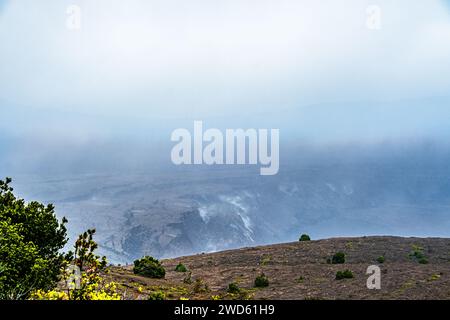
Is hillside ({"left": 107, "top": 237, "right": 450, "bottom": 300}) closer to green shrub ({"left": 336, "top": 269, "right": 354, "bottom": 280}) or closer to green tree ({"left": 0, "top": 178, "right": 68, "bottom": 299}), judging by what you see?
green shrub ({"left": 336, "top": 269, "right": 354, "bottom": 280})

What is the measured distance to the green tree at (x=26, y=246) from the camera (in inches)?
796

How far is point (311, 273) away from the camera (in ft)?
147

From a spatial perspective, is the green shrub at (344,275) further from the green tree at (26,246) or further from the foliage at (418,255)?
the green tree at (26,246)

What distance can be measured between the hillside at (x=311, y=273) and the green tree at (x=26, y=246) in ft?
17.7

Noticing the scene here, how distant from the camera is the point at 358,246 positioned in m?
63.1

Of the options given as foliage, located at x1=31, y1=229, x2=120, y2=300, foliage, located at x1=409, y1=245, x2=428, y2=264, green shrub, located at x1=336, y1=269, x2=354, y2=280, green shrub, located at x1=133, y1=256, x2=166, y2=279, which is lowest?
foliage, located at x1=31, y1=229, x2=120, y2=300

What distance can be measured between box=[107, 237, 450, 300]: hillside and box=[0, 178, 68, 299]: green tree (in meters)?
5.40

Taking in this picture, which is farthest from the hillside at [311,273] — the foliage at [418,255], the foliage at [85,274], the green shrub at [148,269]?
the foliage at [85,274]

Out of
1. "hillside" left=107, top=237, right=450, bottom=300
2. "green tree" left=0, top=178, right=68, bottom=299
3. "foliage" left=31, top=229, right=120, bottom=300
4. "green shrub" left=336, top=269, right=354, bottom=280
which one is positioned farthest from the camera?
"green shrub" left=336, top=269, right=354, bottom=280

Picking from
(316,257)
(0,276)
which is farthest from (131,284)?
(316,257)

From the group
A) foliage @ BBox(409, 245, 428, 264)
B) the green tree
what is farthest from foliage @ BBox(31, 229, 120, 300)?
foliage @ BBox(409, 245, 428, 264)

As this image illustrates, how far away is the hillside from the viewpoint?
1356 inches
